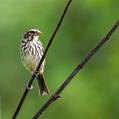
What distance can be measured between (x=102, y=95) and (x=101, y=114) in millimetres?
340

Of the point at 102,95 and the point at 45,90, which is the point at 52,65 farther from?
the point at 45,90

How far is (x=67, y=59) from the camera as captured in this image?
1005 cm

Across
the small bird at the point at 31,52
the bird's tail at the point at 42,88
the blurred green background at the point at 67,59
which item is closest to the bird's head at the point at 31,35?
the small bird at the point at 31,52

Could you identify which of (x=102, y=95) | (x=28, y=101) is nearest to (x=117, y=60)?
(x=102, y=95)

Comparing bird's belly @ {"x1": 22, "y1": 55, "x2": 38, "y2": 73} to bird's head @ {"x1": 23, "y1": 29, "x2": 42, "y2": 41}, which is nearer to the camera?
bird's head @ {"x1": 23, "y1": 29, "x2": 42, "y2": 41}

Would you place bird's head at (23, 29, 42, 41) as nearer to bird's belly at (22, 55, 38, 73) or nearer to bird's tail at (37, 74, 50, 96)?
bird's belly at (22, 55, 38, 73)

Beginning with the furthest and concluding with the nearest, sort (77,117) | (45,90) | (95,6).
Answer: (95,6), (77,117), (45,90)

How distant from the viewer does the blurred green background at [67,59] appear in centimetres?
891

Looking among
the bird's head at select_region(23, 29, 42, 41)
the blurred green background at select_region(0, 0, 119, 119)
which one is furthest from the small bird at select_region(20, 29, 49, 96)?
the blurred green background at select_region(0, 0, 119, 119)

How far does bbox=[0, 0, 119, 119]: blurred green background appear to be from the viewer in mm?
8914

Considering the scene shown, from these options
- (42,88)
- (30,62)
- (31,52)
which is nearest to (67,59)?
(31,52)

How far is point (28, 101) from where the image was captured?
932cm

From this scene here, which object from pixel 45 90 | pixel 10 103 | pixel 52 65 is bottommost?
pixel 10 103

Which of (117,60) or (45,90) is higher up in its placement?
(45,90)
